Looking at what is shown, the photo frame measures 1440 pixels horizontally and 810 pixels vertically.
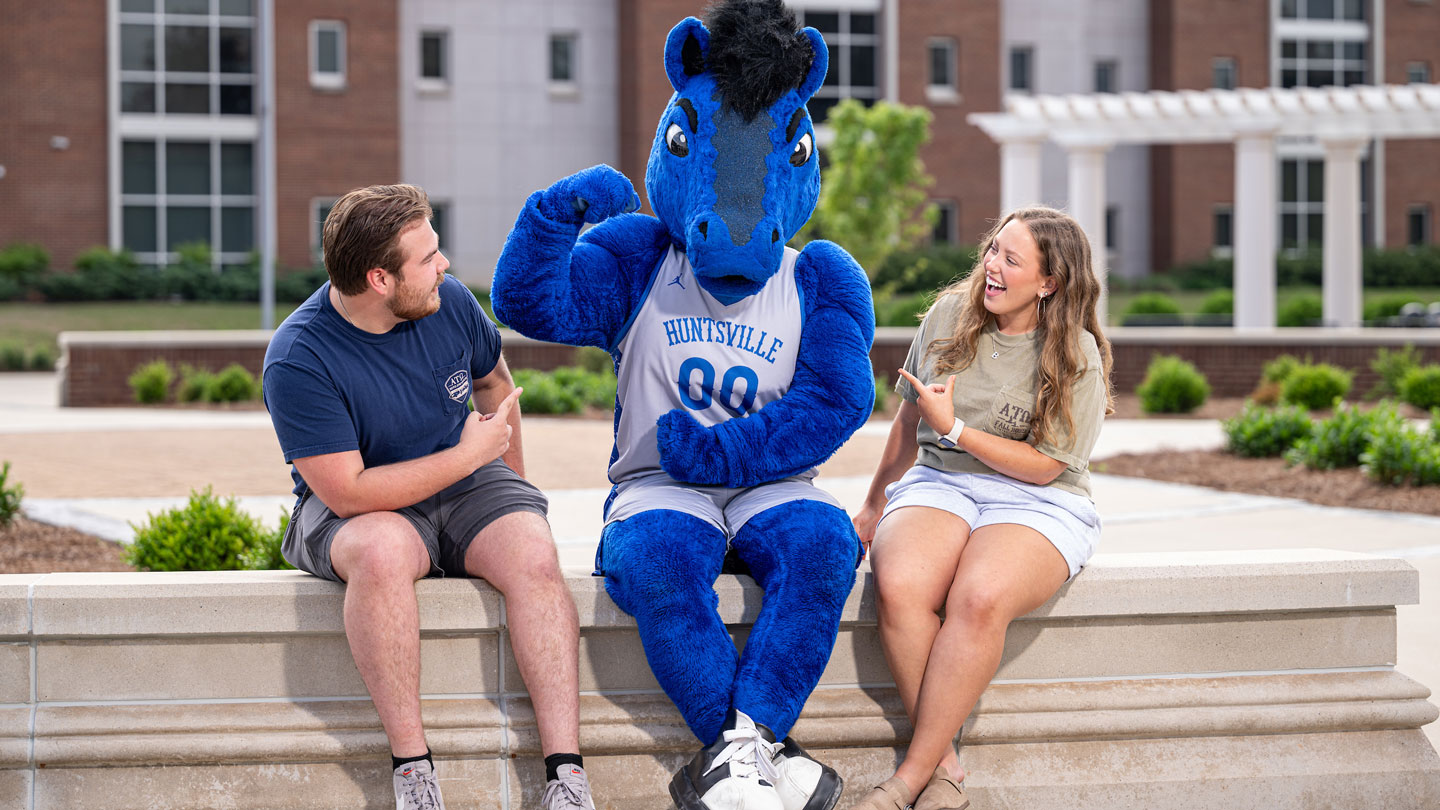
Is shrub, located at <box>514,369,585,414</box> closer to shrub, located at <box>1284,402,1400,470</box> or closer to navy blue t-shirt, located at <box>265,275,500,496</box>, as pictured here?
shrub, located at <box>1284,402,1400,470</box>

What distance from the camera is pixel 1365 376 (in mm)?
15164

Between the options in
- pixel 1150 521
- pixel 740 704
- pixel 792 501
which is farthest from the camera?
pixel 1150 521

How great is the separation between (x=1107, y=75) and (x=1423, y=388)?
2580 centimetres

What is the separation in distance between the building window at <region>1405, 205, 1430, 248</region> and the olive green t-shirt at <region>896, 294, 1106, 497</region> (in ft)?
133

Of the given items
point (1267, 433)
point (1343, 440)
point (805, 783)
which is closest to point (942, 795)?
point (805, 783)

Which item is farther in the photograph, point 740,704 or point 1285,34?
point 1285,34

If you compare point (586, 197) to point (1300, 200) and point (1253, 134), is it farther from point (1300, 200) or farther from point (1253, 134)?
point (1300, 200)

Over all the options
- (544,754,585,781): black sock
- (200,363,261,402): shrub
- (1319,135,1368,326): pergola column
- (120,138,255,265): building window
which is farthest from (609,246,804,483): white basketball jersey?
(120,138,255,265): building window

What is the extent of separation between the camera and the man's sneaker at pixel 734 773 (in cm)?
305

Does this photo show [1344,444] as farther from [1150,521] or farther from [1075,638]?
[1075,638]

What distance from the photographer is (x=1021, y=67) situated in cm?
3650

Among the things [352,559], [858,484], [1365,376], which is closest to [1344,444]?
[858,484]

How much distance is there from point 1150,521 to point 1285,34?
34853 mm

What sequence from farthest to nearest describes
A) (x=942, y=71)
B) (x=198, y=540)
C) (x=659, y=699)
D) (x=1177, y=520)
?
(x=942, y=71) < (x=1177, y=520) < (x=198, y=540) < (x=659, y=699)
